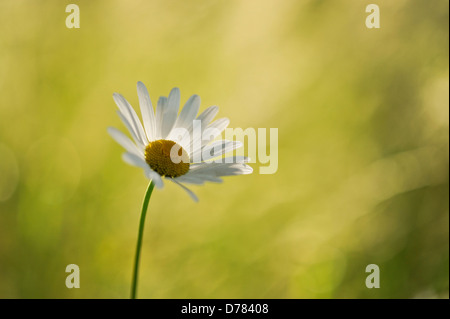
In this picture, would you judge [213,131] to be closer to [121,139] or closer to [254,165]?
[121,139]

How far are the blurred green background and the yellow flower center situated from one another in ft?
1.52

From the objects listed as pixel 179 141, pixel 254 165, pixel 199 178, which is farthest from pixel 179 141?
pixel 254 165

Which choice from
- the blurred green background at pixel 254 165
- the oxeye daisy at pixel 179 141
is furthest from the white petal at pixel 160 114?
the blurred green background at pixel 254 165

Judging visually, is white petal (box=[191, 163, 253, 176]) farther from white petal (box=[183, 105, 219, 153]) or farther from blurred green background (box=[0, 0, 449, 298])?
blurred green background (box=[0, 0, 449, 298])

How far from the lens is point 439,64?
1.04m

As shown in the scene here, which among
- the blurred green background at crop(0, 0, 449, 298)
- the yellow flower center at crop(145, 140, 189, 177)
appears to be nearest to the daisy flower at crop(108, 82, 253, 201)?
the yellow flower center at crop(145, 140, 189, 177)

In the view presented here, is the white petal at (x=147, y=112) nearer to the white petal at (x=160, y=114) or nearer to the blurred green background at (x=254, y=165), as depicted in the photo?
the white petal at (x=160, y=114)

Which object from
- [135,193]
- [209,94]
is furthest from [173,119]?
[209,94]

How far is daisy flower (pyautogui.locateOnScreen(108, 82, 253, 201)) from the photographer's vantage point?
455 millimetres

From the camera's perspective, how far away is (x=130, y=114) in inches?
18.5

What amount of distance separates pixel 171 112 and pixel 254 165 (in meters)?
0.62
